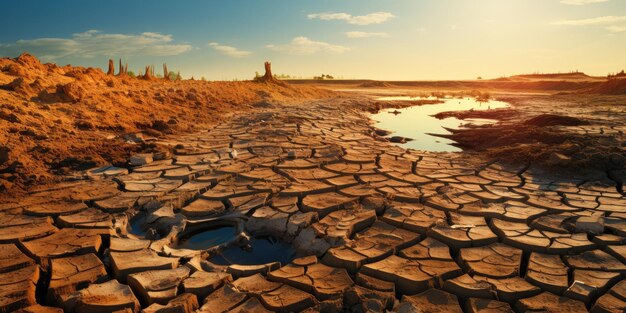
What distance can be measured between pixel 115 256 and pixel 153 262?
0.88 ft

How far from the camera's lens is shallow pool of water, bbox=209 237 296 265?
2.69 metres

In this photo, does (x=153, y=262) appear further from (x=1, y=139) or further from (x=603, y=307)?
(x=1, y=139)

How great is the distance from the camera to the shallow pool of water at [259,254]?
8.82 ft

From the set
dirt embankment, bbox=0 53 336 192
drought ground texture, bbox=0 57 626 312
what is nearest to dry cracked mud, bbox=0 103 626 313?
drought ground texture, bbox=0 57 626 312

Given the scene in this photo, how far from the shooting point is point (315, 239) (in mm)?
2848

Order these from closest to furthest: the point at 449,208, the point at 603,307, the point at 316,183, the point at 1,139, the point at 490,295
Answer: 1. the point at 603,307
2. the point at 490,295
3. the point at 449,208
4. the point at 316,183
5. the point at 1,139

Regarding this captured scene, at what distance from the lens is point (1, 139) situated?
4.54m

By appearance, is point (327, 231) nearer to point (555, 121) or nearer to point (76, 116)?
point (76, 116)

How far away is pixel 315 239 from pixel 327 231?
12cm

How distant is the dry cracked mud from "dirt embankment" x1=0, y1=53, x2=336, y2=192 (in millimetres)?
525

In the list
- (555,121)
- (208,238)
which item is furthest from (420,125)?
(208,238)

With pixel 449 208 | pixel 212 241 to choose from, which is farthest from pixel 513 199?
pixel 212 241

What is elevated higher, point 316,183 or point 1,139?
point 1,139

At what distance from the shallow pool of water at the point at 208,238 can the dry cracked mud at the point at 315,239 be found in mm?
14
